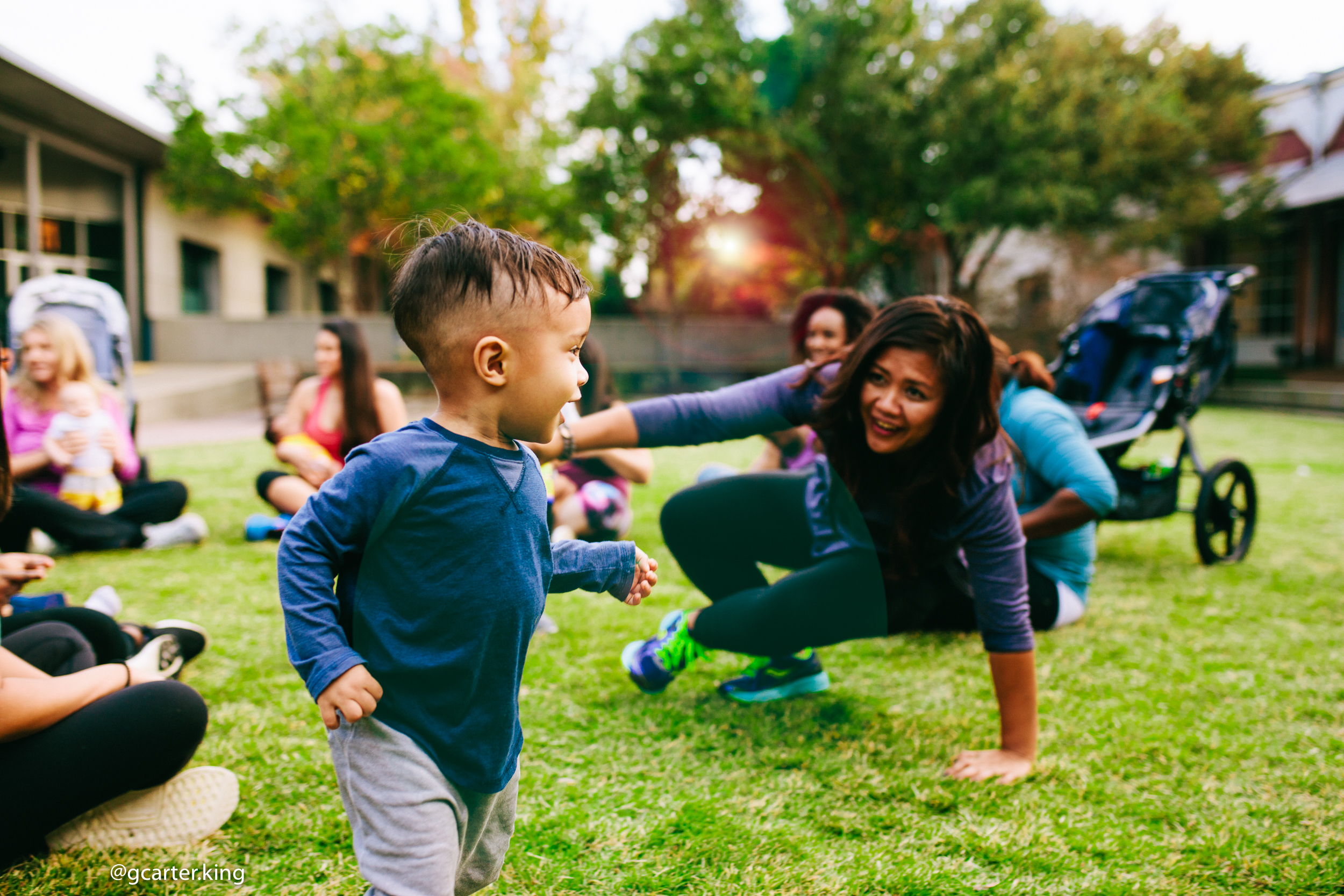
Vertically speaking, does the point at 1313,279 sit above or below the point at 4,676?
above

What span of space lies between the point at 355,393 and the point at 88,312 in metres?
2.29

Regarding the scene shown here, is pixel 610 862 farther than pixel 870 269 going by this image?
No

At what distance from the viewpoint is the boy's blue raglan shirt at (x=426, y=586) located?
118 centimetres

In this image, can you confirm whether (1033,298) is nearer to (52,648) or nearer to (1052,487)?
(1052,487)

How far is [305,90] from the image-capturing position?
19.4m

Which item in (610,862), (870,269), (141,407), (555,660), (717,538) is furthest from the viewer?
(870,269)

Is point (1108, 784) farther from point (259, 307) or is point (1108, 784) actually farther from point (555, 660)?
point (259, 307)

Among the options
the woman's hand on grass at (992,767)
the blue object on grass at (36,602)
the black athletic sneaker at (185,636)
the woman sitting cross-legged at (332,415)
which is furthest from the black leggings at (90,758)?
the woman sitting cross-legged at (332,415)

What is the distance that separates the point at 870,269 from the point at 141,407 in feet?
49.7

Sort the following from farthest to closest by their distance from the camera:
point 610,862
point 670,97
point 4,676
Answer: point 670,97 < point 610,862 < point 4,676

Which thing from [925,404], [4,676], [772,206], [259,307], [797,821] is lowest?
[797,821]

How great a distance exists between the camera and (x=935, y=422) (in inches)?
83.6

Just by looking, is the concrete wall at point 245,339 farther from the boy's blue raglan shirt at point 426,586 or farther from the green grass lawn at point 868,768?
the boy's blue raglan shirt at point 426,586

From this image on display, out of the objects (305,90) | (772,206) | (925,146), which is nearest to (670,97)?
→ (772,206)
